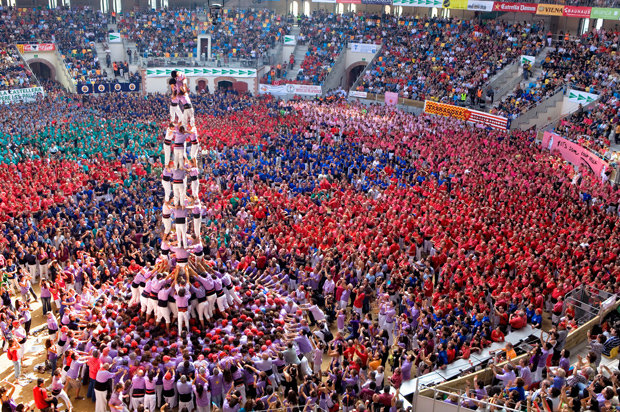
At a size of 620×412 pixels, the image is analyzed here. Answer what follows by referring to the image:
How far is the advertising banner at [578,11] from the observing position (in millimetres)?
41125

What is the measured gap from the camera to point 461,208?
71.0ft

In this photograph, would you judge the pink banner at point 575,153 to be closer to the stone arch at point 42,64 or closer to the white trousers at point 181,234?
the white trousers at point 181,234

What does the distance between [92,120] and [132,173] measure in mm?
11444

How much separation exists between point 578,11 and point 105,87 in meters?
34.8

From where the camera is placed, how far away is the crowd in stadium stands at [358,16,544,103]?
43.4 m

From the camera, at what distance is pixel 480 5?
45.5m

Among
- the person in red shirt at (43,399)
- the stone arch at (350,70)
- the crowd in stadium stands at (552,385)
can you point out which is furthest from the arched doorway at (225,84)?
the crowd in stadium stands at (552,385)

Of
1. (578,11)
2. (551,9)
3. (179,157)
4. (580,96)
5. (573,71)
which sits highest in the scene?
(551,9)

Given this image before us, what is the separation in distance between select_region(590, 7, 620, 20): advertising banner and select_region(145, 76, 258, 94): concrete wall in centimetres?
2603

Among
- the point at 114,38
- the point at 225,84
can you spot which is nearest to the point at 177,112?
the point at 225,84

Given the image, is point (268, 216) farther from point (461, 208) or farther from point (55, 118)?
point (55, 118)

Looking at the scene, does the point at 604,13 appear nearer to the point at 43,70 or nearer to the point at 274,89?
the point at 274,89

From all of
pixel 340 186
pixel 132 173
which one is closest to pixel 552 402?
pixel 340 186

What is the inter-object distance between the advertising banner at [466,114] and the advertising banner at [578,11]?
456 inches
